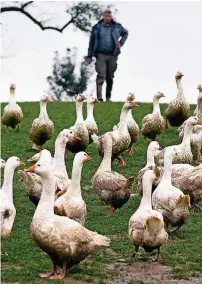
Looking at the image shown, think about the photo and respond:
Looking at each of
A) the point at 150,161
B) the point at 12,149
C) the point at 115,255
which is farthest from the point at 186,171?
the point at 12,149

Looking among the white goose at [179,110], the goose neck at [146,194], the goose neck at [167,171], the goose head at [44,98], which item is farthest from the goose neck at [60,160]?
the white goose at [179,110]

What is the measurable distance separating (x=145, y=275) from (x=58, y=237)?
1.27 meters

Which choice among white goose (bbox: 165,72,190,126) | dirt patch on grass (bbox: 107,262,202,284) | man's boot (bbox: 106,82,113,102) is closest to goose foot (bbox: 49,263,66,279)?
dirt patch on grass (bbox: 107,262,202,284)

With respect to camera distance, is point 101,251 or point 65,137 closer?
point 101,251

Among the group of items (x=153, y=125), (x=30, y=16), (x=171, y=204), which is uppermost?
(x=30, y=16)

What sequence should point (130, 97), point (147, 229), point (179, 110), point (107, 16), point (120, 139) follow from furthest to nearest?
point (107, 16) → point (179, 110) → point (130, 97) → point (120, 139) → point (147, 229)

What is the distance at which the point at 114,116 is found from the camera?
23.2 m

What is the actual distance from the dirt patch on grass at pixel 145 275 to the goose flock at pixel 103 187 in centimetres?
27

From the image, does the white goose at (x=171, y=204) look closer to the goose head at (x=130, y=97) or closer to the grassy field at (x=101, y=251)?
the grassy field at (x=101, y=251)

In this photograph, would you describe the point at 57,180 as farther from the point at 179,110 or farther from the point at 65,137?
the point at 179,110

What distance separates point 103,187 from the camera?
1371 centimetres

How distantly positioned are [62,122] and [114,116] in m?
1.57

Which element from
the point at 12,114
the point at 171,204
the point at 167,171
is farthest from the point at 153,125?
the point at 171,204

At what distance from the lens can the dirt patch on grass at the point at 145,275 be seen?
33.3 ft
